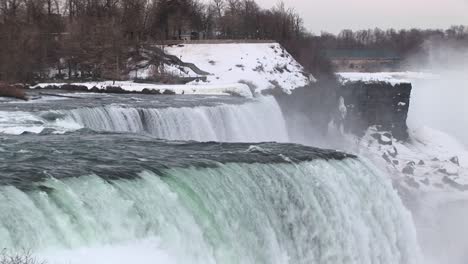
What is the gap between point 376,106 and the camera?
39.2 m

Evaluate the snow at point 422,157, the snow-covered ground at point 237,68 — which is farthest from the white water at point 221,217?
the snow at point 422,157

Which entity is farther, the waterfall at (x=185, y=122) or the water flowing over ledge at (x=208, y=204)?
the waterfall at (x=185, y=122)

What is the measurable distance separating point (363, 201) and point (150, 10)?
4486 centimetres

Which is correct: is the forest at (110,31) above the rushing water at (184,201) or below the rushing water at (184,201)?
above

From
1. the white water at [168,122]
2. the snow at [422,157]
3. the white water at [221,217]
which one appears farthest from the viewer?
the snow at [422,157]

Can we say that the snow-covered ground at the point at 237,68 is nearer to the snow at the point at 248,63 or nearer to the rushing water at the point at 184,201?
the snow at the point at 248,63

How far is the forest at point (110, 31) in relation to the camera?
34.9 metres

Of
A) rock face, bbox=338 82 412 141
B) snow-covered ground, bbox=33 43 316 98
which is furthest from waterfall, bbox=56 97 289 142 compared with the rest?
rock face, bbox=338 82 412 141

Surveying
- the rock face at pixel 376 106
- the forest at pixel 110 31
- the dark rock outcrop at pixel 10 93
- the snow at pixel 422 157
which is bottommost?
the snow at pixel 422 157

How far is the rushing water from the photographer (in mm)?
7559

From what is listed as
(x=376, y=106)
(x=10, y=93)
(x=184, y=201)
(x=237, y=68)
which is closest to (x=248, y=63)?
(x=237, y=68)

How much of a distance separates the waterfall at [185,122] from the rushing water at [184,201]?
0.68m

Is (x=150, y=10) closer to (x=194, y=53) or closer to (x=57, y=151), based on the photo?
(x=194, y=53)

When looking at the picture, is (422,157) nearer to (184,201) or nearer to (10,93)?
(10,93)
